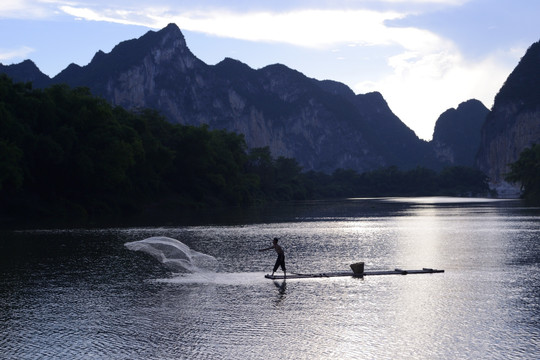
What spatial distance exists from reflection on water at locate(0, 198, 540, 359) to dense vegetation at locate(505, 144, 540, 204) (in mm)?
116011

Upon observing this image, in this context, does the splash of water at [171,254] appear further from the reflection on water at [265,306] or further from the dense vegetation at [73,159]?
the dense vegetation at [73,159]

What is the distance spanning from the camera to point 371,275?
89.5 ft

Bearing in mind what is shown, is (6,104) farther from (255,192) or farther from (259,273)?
(255,192)

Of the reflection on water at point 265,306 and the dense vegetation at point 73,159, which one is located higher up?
the dense vegetation at point 73,159

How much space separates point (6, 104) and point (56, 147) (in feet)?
25.2

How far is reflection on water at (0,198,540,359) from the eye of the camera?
14.9 m

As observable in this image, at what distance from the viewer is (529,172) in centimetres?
14762

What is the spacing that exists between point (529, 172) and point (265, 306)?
14218 centimetres

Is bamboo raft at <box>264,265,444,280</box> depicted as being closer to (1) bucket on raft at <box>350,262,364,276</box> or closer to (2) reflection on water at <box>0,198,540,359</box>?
(1) bucket on raft at <box>350,262,364,276</box>

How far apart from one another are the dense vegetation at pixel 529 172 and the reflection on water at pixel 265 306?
4567 inches

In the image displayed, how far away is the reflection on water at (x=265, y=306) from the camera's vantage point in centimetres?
1486

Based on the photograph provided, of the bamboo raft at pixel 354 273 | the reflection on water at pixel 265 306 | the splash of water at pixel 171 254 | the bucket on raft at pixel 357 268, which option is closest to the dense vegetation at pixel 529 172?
the reflection on water at pixel 265 306

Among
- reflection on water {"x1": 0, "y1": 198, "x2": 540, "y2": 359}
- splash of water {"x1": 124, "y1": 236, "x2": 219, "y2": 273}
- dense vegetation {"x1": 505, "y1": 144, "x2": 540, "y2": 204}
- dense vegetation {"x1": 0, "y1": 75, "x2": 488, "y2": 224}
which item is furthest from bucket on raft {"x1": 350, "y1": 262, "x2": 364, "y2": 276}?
dense vegetation {"x1": 505, "y1": 144, "x2": 540, "y2": 204}

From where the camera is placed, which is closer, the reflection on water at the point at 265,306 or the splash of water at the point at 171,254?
the reflection on water at the point at 265,306
